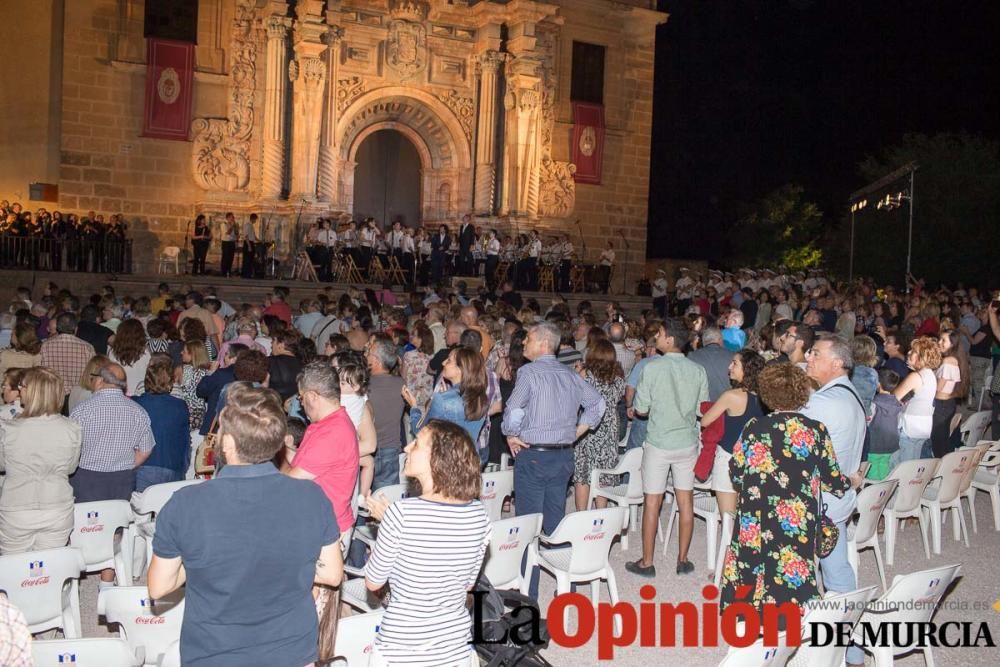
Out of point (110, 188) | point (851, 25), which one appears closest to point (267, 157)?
point (110, 188)

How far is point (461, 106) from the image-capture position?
2234 centimetres

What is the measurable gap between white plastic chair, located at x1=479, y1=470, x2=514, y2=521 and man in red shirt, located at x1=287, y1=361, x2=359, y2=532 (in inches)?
71.0

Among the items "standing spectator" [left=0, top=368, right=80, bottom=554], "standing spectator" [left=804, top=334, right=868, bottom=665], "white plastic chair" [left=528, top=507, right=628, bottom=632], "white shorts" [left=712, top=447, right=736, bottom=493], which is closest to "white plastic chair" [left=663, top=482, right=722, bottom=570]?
"white shorts" [left=712, top=447, right=736, bottom=493]

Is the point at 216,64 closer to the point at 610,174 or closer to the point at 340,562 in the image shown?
the point at 610,174

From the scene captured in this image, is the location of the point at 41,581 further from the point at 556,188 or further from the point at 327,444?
the point at 556,188

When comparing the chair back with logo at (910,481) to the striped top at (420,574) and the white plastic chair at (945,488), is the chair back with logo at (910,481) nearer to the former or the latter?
the white plastic chair at (945,488)

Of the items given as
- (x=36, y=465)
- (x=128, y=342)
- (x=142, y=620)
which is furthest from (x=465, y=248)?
(x=142, y=620)

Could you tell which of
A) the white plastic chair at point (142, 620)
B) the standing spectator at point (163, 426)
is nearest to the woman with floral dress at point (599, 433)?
the standing spectator at point (163, 426)

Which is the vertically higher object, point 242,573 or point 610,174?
point 610,174

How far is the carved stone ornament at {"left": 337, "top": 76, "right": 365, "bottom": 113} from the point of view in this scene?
20.8 m

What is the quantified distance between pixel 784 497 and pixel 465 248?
17.1 meters

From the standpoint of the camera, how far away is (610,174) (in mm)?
24688

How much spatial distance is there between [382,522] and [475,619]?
59 centimetres

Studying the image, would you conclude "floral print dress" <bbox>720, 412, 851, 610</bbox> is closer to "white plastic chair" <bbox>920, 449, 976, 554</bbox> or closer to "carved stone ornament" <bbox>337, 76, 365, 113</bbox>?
"white plastic chair" <bbox>920, 449, 976, 554</bbox>
